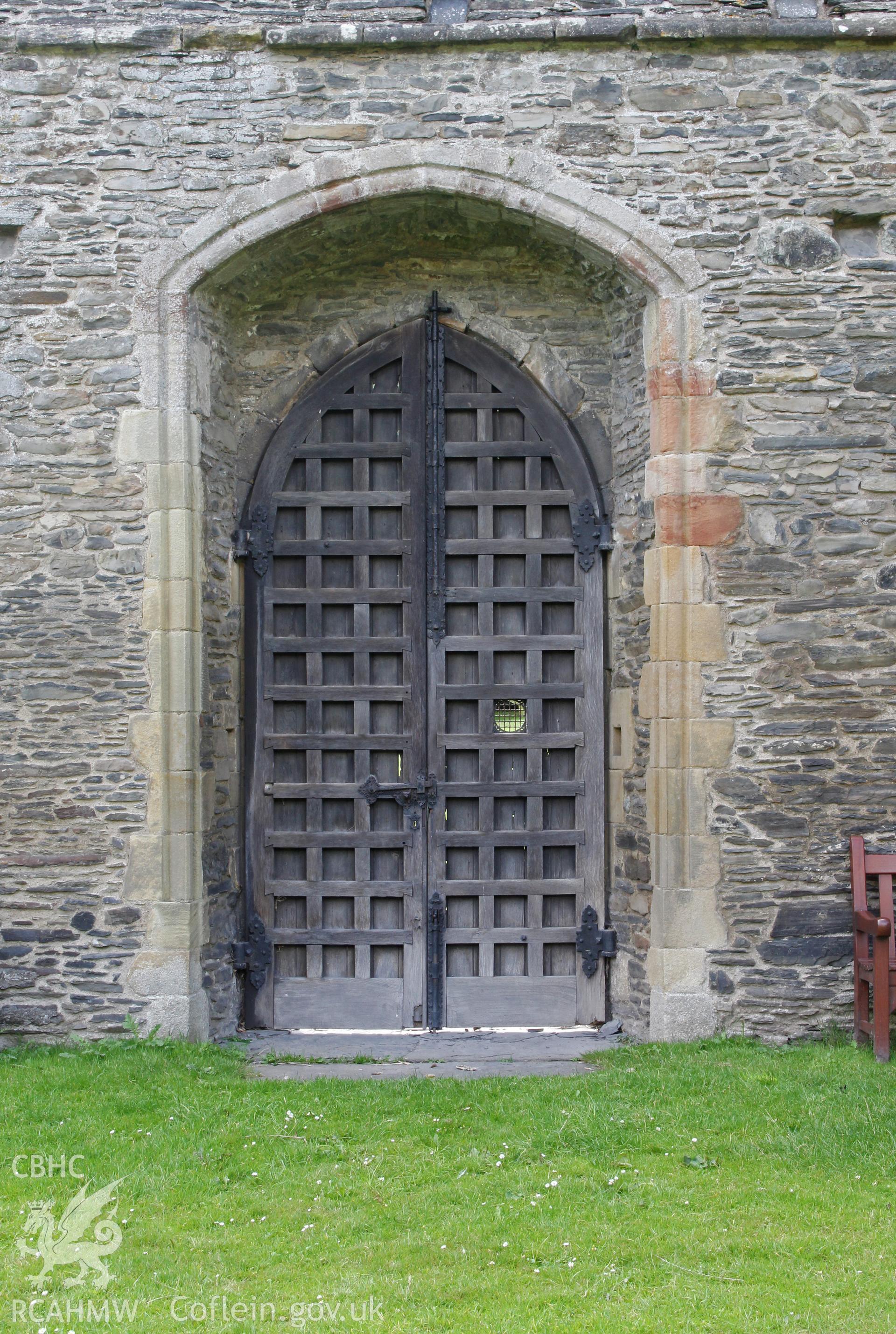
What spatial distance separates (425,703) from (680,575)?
1582mm

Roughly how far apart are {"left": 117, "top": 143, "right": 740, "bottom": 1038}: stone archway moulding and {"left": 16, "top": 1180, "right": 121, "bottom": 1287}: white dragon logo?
6.46ft

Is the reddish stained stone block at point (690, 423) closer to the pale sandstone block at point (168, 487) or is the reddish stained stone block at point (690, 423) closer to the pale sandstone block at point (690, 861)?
the pale sandstone block at point (690, 861)

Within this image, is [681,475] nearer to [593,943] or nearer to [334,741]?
[334,741]

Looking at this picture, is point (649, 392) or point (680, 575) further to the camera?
point (649, 392)

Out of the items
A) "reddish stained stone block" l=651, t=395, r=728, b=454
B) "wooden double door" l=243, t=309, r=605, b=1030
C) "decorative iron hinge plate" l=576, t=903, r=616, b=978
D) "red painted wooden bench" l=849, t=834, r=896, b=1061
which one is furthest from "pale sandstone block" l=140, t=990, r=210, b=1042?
"reddish stained stone block" l=651, t=395, r=728, b=454

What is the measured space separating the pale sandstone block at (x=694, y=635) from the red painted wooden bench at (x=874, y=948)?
117cm

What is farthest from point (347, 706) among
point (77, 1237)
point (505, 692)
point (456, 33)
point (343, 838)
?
point (456, 33)

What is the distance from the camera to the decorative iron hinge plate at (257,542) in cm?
668

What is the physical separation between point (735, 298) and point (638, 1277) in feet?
15.1

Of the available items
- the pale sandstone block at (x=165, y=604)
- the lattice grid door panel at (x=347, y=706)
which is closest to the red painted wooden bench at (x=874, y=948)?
the lattice grid door panel at (x=347, y=706)

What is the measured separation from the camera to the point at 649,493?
20.3 ft

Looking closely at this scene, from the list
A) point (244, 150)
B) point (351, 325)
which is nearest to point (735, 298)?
point (351, 325)

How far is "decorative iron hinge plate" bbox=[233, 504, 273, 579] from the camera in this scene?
21.9 ft

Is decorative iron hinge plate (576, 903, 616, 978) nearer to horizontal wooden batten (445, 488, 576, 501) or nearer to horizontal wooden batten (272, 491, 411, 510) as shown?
horizontal wooden batten (445, 488, 576, 501)
